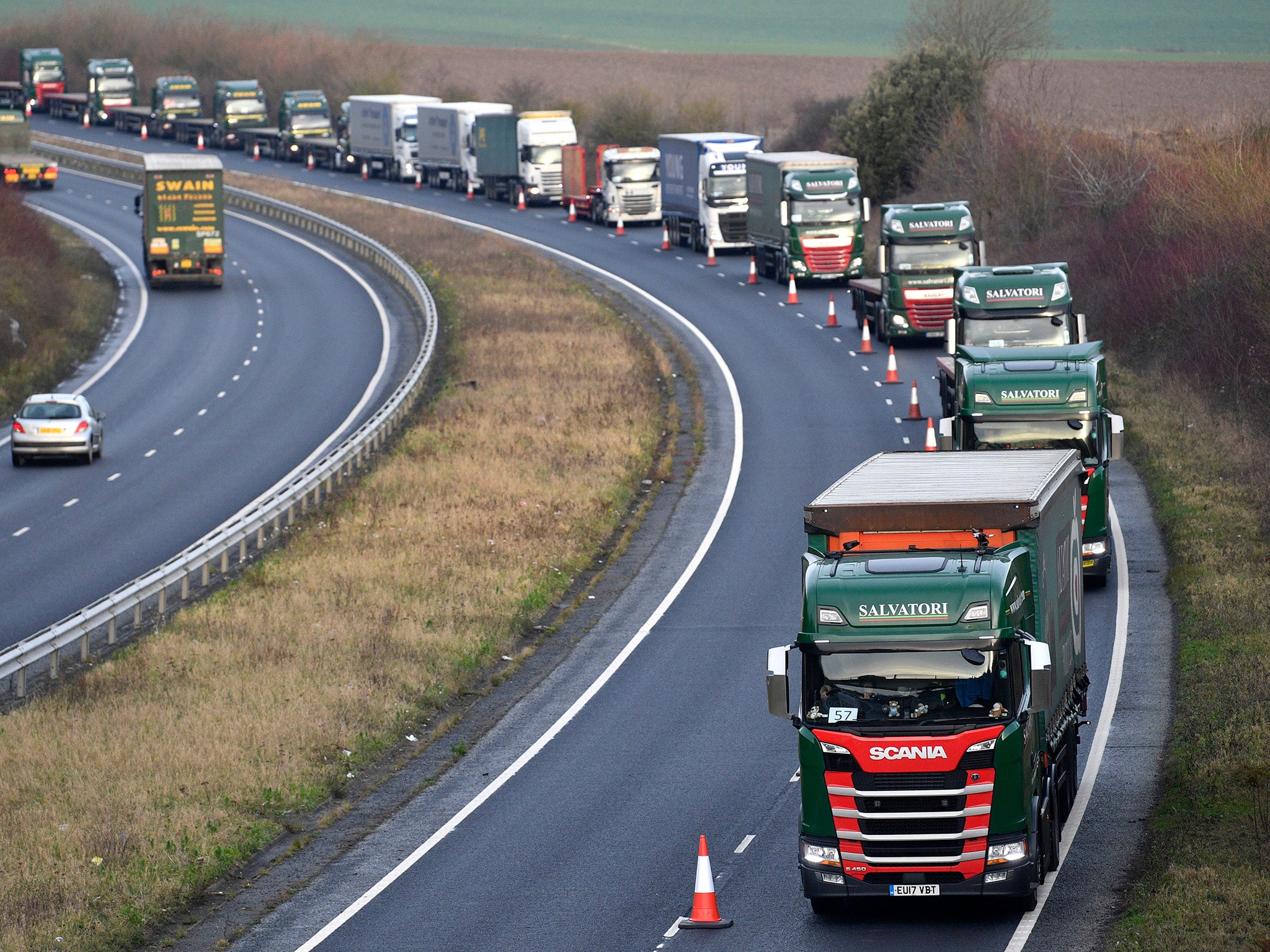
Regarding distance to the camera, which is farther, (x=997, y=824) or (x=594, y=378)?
(x=594, y=378)

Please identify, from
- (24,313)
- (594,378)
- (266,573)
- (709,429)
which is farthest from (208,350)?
(266,573)

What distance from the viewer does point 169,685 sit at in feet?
79.1

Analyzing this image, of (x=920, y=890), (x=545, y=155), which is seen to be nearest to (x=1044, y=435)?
(x=920, y=890)

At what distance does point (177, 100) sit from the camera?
11844 centimetres

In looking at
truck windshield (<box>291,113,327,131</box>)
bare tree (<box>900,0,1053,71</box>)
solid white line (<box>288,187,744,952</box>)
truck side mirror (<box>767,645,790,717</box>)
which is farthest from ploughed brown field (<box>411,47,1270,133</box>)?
truck side mirror (<box>767,645,790,717</box>)

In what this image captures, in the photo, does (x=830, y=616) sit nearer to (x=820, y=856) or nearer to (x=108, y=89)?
(x=820, y=856)

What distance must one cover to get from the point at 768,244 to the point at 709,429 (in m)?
22.0

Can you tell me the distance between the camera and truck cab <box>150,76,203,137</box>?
118 metres

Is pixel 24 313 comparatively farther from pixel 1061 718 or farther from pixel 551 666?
pixel 1061 718

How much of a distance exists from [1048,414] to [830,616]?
13.0 m

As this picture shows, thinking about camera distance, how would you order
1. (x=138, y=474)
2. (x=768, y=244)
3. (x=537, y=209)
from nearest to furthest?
1. (x=138, y=474)
2. (x=768, y=244)
3. (x=537, y=209)

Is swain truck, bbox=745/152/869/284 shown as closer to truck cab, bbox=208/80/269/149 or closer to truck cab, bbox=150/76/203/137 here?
truck cab, bbox=208/80/269/149

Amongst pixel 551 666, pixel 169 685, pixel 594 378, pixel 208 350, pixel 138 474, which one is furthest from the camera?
pixel 208 350

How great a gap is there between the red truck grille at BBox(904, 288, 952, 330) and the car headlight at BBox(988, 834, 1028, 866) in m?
35.0
